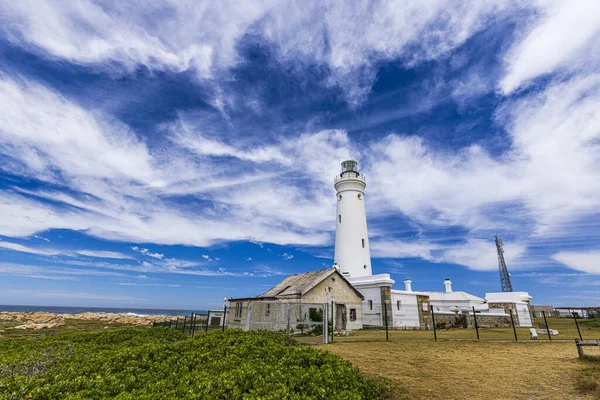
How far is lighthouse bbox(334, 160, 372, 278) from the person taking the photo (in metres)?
27.0

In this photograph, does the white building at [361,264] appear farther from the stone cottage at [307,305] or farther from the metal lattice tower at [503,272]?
the metal lattice tower at [503,272]

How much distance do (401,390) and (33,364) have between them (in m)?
8.19

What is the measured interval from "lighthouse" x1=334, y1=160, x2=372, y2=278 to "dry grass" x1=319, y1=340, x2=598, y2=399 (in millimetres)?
13751

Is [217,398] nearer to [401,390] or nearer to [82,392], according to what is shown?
[82,392]

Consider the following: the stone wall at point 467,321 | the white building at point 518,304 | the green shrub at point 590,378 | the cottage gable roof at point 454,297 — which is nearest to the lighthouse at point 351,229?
the stone wall at point 467,321

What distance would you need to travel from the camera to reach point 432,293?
106 ft

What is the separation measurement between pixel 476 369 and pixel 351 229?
754 inches

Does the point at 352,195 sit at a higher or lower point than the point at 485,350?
higher

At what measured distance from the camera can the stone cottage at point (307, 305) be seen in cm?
1906

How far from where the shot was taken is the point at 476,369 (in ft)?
28.8

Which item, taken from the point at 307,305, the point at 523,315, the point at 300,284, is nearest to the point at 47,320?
the point at 300,284

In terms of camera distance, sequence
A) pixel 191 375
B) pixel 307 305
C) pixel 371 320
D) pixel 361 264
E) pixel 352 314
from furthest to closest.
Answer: pixel 361 264
pixel 371 320
pixel 352 314
pixel 307 305
pixel 191 375

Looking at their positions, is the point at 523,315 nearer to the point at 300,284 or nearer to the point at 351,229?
the point at 351,229

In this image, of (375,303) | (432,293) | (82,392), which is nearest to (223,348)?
(82,392)
